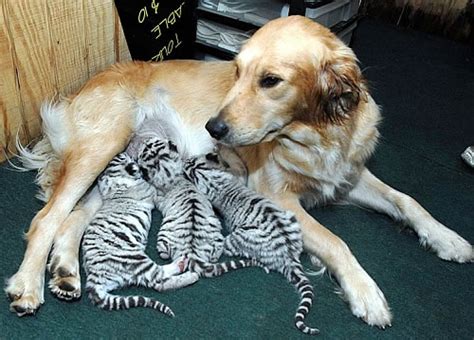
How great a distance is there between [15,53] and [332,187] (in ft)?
4.51

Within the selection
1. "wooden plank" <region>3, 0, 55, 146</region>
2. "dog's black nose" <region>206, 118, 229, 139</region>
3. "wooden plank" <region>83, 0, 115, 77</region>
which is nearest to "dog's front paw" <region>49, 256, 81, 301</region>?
"dog's black nose" <region>206, 118, 229, 139</region>

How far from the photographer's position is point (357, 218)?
233cm

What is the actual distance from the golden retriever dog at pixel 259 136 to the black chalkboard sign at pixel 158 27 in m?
0.20

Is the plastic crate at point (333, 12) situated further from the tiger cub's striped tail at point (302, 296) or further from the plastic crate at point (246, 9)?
the tiger cub's striped tail at point (302, 296)

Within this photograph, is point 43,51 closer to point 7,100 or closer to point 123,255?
point 7,100

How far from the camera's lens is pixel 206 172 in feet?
7.06

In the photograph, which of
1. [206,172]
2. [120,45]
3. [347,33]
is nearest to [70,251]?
Result: [206,172]

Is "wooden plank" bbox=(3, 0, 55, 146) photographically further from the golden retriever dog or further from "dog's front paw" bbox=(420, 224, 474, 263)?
"dog's front paw" bbox=(420, 224, 474, 263)

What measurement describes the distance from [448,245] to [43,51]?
1.81m

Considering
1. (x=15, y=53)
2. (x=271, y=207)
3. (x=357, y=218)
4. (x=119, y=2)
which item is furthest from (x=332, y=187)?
(x=15, y=53)

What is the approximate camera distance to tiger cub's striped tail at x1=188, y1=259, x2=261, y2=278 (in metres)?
1.91

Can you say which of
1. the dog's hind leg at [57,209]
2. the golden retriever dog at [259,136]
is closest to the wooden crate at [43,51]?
the golden retriever dog at [259,136]

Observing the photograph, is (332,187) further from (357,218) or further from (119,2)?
(119,2)

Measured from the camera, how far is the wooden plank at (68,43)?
2.24 m
